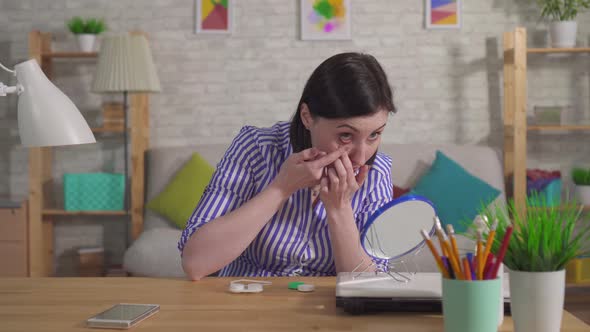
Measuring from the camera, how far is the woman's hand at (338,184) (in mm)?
1707

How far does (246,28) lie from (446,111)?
1.41 meters

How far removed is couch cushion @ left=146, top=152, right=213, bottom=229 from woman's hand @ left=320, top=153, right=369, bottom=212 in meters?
2.32

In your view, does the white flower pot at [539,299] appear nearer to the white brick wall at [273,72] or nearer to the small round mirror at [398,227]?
the small round mirror at [398,227]

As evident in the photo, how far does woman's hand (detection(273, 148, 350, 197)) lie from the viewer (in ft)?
5.61

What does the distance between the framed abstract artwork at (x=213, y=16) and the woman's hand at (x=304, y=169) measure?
2879 mm

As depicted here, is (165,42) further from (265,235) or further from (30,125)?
(30,125)

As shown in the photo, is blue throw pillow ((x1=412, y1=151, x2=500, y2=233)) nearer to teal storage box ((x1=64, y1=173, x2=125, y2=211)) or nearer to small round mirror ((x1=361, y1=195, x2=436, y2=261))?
teal storage box ((x1=64, y1=173, x2=125, y2=211))

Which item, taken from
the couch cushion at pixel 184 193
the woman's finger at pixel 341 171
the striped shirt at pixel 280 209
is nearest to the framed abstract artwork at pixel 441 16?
the couch cushion at pixel 184 193

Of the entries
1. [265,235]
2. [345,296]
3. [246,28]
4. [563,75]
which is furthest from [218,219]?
[563,75]

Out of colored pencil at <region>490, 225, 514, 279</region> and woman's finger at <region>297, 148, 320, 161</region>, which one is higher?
woman's finger at <region>297, 148, 320, 161</region>

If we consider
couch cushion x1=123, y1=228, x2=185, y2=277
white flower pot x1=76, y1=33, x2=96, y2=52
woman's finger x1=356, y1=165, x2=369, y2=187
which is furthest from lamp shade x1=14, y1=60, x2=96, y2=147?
white flower pot x1=76, y1=33, x2=96, y2=52

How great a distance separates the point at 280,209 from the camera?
1893mm

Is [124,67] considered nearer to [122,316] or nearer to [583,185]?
[583,185]

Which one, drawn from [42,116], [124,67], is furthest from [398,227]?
[124,67]
